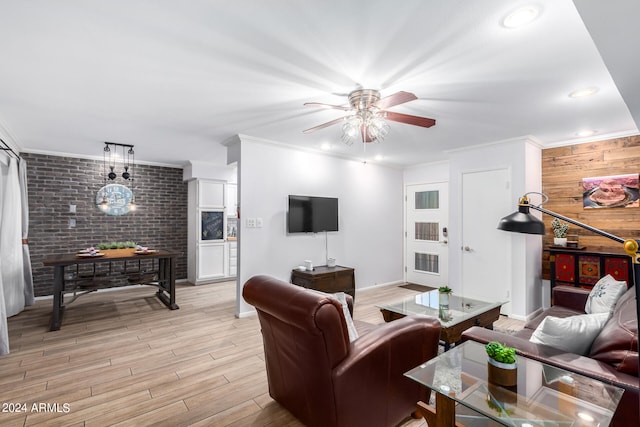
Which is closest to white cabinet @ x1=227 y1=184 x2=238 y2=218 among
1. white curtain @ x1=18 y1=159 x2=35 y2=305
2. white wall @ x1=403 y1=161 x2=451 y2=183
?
white curtain @ x1=18 y1=159 x2=35 y2=305

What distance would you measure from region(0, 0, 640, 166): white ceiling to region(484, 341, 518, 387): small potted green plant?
158cm

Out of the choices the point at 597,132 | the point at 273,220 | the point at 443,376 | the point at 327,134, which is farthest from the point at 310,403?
the point at 597,132

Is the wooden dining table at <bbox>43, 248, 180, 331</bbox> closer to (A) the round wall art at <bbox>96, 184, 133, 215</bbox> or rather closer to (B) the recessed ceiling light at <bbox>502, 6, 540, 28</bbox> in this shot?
(A) the round wall art at <bbox>96, 184, 133, 215</bbox>

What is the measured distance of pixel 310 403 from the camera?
1812 millimetres

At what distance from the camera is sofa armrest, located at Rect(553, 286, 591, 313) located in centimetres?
305

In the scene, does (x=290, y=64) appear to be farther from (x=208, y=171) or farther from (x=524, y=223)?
(x=208, y=171)

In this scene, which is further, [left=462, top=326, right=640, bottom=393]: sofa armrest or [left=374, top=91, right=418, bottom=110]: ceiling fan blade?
[left=374, top=91, right=418, bottom=110]: ceiling fan blade

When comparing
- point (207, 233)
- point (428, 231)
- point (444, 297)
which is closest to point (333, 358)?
point (444, 297)

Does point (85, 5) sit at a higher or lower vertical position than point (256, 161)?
higher

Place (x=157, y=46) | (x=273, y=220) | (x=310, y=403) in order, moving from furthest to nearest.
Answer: (x=273, y=220), (x=157, y=46), (x=310, y=403)

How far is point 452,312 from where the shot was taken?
2.92 m

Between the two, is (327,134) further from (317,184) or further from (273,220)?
(273,220)

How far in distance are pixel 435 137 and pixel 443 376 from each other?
132 inches

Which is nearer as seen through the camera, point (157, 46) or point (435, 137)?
point (157, 46)
